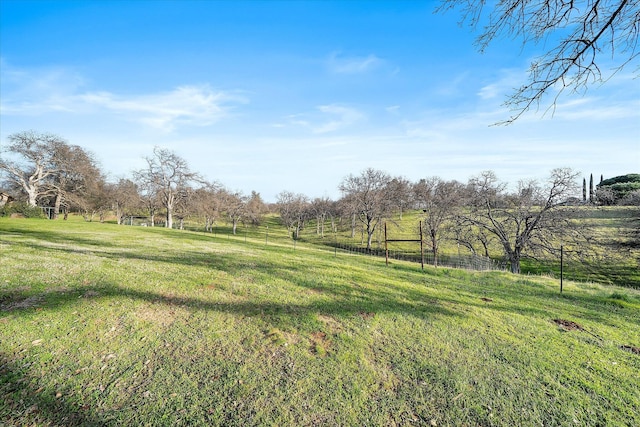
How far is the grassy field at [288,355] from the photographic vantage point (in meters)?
3.62

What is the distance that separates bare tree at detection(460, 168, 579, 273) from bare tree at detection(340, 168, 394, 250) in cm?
1775

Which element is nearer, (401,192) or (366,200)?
(366,200)

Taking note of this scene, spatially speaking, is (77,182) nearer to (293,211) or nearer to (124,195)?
(124,195)

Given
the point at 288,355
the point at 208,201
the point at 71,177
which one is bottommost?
the point at 288,355

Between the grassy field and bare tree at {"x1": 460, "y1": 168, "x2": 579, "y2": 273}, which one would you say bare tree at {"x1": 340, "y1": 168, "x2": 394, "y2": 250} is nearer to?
bare tree at {"x1": 460, "y1": 168, "x2": 579, "y2": 273}

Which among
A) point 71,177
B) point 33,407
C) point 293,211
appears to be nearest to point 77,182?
point 71,177

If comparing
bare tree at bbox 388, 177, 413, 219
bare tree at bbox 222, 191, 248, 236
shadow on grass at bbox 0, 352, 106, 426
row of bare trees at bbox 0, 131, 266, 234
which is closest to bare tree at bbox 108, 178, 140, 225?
row of bare trees at bbox 0, 131, 266, 234

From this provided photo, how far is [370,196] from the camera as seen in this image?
1759 inches

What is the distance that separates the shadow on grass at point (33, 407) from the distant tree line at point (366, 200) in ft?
60.3

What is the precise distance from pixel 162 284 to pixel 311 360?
15.6 ft

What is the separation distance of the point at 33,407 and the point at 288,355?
3.22 meters

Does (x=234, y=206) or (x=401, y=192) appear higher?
(x=401, y=192)

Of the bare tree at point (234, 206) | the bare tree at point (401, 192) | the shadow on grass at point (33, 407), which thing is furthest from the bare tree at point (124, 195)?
the shadow on grass at point (33, 407)

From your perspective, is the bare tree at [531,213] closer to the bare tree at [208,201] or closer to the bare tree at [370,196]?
the bare tree at [370,196]
